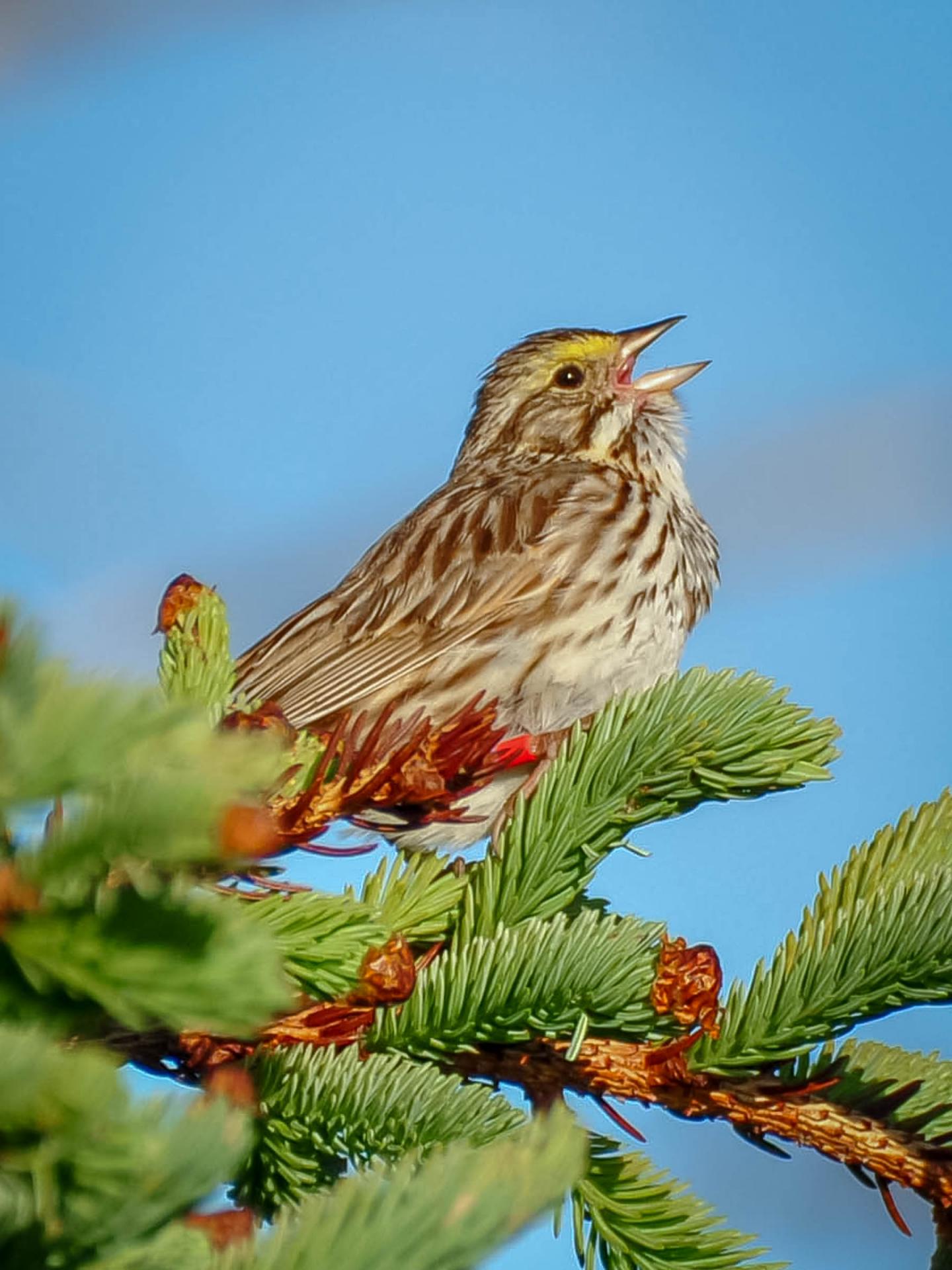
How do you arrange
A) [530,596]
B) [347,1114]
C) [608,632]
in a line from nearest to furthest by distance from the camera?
1. [347,1114]
2. [608,632]
3. [530,596]

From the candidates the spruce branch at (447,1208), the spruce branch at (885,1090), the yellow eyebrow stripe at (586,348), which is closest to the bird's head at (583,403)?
the yellow eyebrow stripe at (586,348)

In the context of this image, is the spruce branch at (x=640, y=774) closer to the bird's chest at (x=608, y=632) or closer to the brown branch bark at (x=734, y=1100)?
the brown branch bark at (x=734, y=1100)

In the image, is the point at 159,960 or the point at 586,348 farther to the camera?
the point at 586,348

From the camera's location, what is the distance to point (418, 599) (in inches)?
170

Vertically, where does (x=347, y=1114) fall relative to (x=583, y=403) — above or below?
below

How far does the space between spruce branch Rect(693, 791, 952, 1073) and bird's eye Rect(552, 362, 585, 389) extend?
355cm

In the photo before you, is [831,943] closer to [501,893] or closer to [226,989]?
[501,893]

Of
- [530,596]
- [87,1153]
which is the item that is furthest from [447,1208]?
[530,596]

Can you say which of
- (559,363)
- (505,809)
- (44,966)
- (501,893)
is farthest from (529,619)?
(44,966)

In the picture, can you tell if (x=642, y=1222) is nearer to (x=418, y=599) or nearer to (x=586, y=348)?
(x=418, y=599)

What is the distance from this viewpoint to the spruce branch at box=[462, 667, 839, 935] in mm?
1883

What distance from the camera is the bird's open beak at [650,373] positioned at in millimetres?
4773

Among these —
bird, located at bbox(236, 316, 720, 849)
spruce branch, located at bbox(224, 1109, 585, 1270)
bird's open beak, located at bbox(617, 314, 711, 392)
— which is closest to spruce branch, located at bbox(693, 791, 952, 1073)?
spruce branch, located at bbox(224, 1109, 585, 1270)

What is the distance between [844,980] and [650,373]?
3.44 meters
